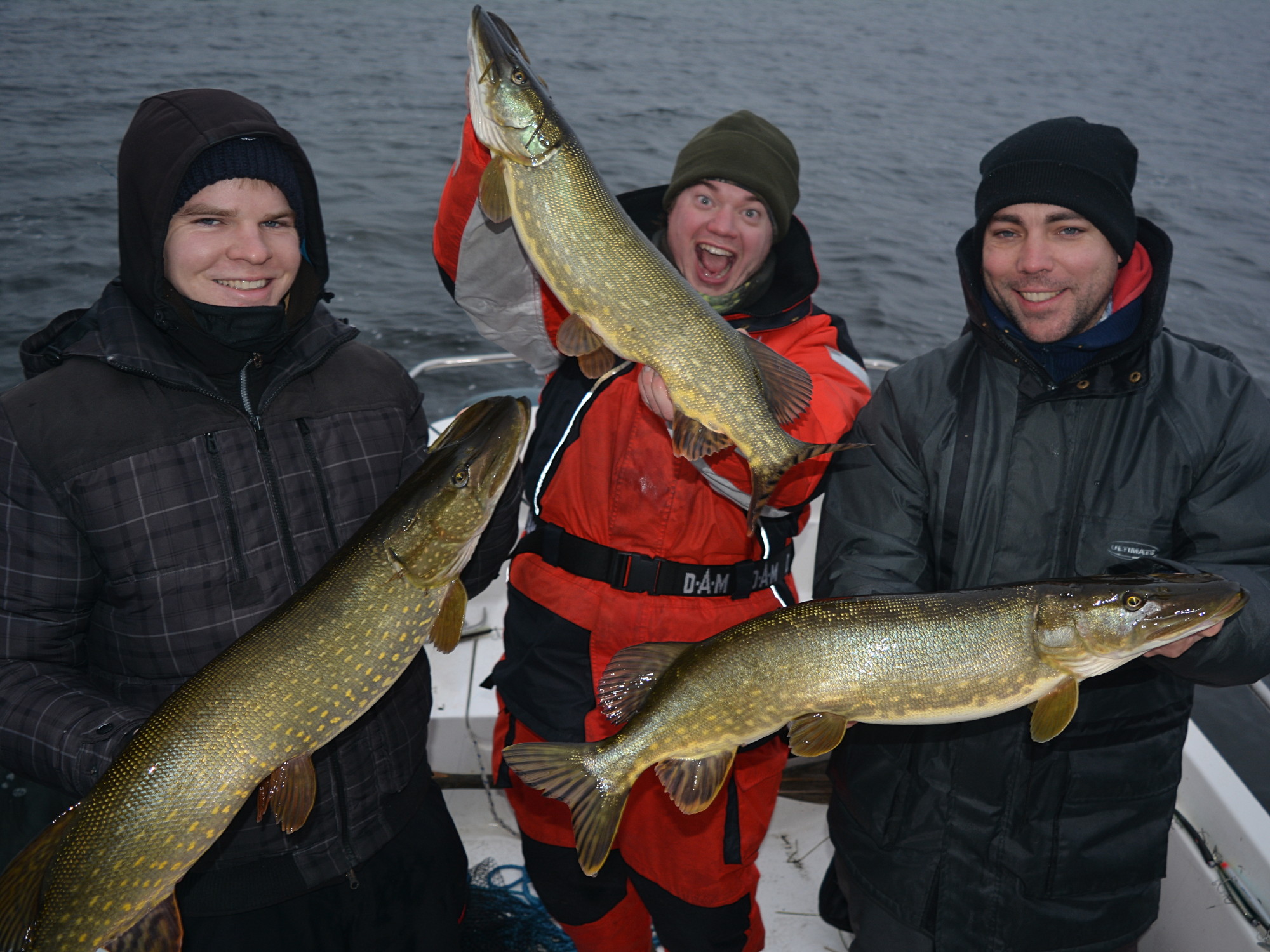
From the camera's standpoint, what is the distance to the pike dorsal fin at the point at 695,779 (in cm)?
251

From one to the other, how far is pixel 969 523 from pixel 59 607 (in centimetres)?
227

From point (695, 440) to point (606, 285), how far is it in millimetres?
478

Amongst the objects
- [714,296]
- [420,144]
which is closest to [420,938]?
[714,296]

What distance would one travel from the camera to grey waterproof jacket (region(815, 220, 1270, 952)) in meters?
2.57

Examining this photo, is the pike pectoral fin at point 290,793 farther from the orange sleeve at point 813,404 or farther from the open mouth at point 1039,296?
the open mouth at point 1039,296

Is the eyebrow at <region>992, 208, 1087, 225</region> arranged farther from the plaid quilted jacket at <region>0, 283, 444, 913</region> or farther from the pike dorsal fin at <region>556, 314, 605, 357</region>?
the plaid quilted jacket at <region>0, 283, 444, 913</region>

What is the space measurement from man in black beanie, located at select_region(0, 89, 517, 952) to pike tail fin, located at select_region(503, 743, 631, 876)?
1.56ft

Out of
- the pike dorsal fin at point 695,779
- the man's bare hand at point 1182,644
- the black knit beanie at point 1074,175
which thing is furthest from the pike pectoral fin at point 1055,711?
the black knit beanie at point 1074,175

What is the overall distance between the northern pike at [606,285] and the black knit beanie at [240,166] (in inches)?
19.9

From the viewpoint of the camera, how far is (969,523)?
2.69 meters

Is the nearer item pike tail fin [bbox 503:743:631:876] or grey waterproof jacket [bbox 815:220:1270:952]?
pike tail fin [bbox 503:743:631:876]

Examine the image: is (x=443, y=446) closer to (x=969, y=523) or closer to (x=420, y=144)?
(x=969, y=523)

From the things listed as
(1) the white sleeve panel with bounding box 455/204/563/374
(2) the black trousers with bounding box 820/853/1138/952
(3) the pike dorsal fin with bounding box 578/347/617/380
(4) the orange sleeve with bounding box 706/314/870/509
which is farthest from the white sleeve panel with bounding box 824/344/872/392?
(2) the black trousers with bounding box 820/853/1138/952

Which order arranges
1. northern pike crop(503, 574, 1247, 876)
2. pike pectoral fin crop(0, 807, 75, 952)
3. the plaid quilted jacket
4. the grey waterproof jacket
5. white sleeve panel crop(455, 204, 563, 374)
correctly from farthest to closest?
white sleeve panel crop(455, 204, 563, 374), the grey waterproof jacket, northern pike crop(503, 574, 1247, 876), the plaid quilted jacket, pike pectoral fin crop(0, 807, 75, 952)
